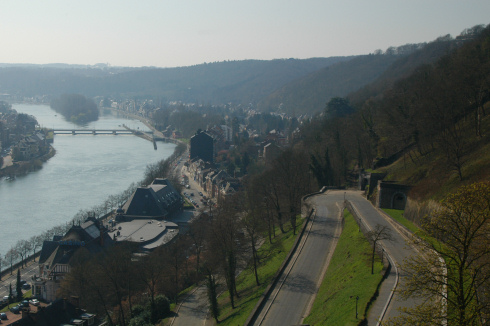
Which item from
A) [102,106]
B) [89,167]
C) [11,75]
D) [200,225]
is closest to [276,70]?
[102,106]

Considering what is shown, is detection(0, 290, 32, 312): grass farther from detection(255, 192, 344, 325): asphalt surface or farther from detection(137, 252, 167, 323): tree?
detection(255, 192, 344, 325): asphalt surface

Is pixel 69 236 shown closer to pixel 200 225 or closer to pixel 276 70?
pixel 200 225

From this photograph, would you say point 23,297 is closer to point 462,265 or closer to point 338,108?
point 462,265

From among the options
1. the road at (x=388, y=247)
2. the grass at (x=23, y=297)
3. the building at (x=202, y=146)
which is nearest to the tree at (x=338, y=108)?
the building at (x=202, y=146)

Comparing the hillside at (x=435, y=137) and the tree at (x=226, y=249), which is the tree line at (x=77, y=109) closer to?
the hillside at (x=435, y=137)

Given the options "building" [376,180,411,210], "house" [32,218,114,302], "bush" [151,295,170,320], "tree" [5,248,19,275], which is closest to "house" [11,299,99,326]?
"house" [32,218,114,302]
